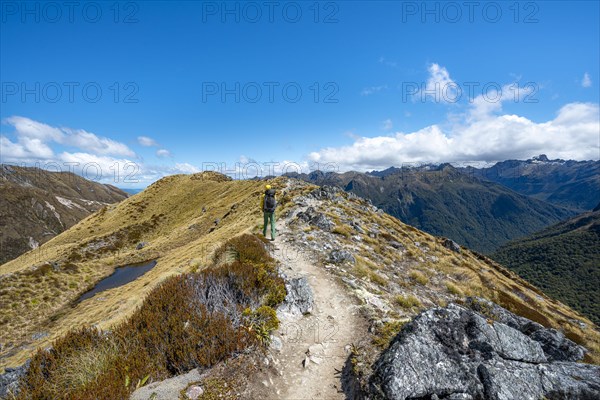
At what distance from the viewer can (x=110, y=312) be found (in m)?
27.5

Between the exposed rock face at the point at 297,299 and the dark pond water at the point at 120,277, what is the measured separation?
4168cm

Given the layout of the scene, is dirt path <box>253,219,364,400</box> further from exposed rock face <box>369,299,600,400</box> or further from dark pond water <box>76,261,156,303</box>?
dark pond water <box>76,261,156,303</box>

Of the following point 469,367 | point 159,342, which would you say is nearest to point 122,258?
point 159,342

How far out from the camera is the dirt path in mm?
7727

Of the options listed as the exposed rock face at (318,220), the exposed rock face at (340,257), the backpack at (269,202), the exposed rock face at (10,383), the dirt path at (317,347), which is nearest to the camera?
the exposed rock face at (10,383)

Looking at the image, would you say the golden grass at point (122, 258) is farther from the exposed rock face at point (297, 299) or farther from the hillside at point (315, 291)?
the exposed rock face at point (297, 299)

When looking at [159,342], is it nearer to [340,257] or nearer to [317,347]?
[317,347]

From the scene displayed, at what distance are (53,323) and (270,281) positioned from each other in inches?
1432

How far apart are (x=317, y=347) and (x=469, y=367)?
14.5 feet

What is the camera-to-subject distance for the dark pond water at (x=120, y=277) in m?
42.7

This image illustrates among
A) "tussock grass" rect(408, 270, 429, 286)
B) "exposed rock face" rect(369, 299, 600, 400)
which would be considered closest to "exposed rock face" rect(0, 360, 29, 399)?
"exposed rock face" rect(369, 299, 600, 400)

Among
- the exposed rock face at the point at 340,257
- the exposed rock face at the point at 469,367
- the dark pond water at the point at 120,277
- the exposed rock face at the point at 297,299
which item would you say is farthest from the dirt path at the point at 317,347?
the dark pond water at the point at 120,277

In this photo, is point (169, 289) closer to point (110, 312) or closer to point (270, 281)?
point (270, 281)

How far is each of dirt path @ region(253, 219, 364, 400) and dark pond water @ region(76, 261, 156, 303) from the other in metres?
41.6
